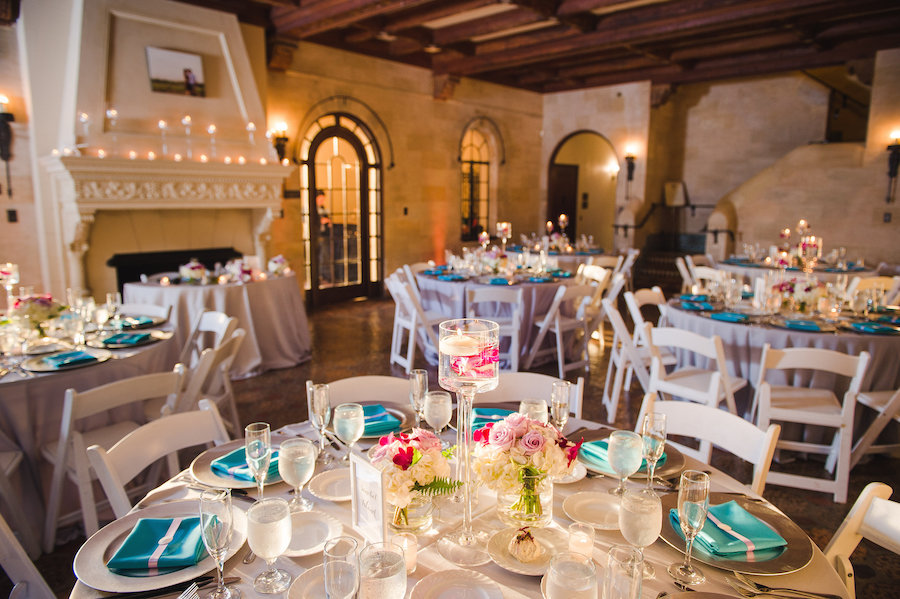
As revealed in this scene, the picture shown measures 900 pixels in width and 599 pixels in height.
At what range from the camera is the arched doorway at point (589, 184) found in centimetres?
1420

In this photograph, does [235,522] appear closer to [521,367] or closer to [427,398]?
[427,398]

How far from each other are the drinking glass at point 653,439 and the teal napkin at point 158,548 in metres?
1.15

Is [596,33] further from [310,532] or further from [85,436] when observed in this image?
[310,532]

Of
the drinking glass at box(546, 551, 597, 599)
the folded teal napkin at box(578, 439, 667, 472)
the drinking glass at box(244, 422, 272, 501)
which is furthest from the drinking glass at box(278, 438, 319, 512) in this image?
the folded teal napkin at box(578, 439, 667, 472)

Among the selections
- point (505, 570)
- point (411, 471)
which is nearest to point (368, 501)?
point (411, 471)

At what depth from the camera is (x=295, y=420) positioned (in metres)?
4.14

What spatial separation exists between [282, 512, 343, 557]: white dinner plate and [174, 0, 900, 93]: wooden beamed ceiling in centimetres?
609

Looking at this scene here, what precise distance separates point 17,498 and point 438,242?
327 inches

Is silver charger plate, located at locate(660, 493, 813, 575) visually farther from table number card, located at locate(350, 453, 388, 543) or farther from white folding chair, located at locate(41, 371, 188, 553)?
white folding chair, located at locate(41, 371, 188, 553)

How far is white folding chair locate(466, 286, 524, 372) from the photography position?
15.9 feet

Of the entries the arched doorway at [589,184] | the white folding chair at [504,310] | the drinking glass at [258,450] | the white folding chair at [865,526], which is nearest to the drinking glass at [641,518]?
the white folding chair at [865,526]

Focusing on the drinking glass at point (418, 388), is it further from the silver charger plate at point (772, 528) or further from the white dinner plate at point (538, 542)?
the silver charger plate at point (772, 528)

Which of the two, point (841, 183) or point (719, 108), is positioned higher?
point (719, 108)

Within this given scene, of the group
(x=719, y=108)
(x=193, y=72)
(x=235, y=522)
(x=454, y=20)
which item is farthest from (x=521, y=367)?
(x=719, y=108)
